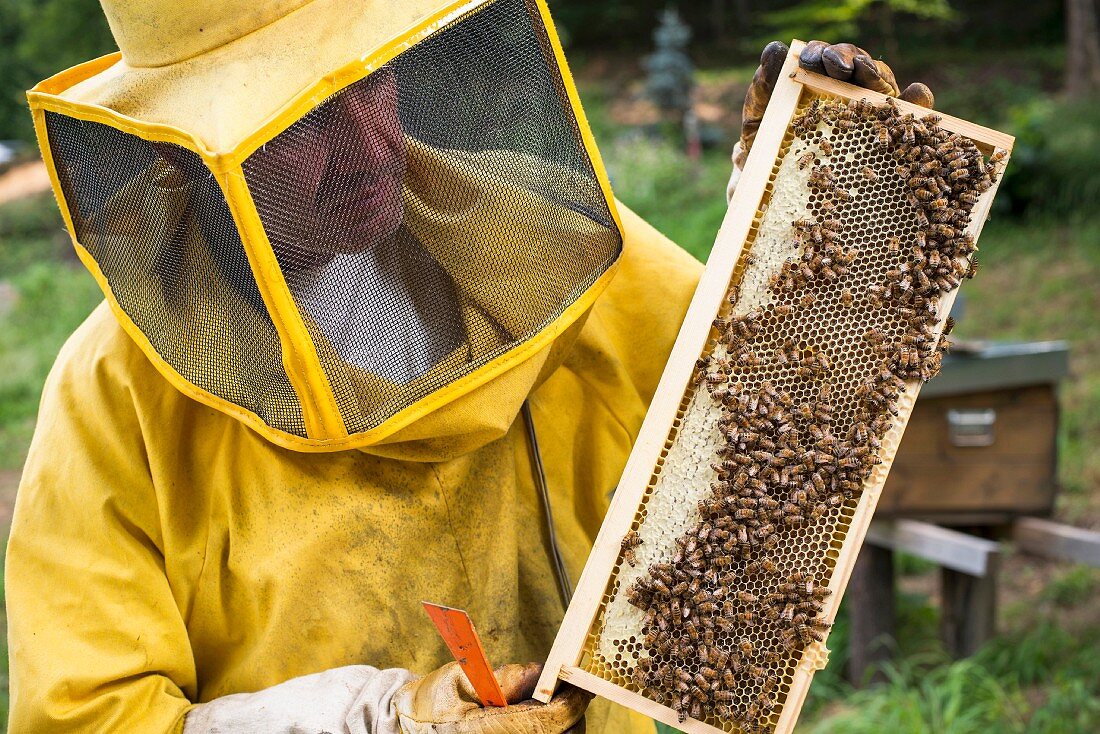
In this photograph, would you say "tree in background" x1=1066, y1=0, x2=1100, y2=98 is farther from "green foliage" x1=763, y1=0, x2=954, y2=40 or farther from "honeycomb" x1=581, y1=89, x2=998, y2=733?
"honeycomb" x1=581, y1=89, x2=998, y2=733

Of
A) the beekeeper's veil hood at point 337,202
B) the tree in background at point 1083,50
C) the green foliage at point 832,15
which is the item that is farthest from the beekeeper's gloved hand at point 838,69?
the tree in background at point 1083,50

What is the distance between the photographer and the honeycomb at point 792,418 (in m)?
1.91

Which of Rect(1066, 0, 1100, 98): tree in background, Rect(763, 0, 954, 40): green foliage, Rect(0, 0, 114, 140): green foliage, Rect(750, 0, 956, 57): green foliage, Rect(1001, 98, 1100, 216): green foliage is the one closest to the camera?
Rect(1001, 98, 1100, 216): green foliage

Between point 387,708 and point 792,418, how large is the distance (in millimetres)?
958

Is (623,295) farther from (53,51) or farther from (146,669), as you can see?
(53,51)

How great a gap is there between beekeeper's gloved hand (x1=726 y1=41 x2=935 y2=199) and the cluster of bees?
0.06 metres

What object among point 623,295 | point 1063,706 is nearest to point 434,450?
point 623,295

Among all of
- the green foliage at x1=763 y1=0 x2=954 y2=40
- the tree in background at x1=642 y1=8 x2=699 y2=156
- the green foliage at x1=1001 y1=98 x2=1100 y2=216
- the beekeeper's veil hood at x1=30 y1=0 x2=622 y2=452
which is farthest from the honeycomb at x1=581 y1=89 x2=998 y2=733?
the tree in background at x1=642 y1=8 x2=699 y2=156

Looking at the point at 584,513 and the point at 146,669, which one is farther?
the point at 584,513

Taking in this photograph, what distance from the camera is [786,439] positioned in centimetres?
196

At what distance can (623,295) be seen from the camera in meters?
2.43

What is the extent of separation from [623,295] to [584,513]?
54 centimetres

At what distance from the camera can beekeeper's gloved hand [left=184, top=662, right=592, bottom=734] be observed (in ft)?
6.23

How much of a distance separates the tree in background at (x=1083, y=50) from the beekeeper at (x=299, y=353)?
14.6m
